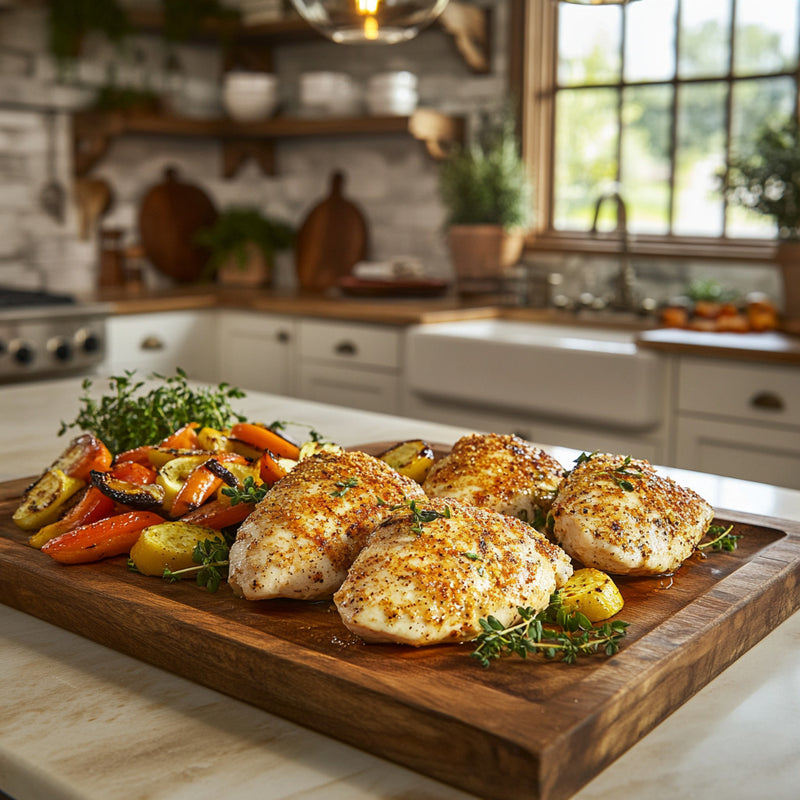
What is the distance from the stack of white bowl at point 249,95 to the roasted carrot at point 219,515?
13.9 ft

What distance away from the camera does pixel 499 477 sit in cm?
119

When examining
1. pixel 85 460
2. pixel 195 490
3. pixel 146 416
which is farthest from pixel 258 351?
pixel 195 490

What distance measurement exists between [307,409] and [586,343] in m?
1.50

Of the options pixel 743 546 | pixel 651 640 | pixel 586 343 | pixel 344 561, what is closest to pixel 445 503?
pixel 344 561

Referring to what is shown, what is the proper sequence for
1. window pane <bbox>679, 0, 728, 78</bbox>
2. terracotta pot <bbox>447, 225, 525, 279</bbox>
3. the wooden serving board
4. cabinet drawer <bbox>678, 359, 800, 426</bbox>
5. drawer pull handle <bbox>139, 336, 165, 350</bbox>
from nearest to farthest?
the wooden serving board, cabinet drawer <bbox>678, 359, 800, 426</bbox>, window pane <bbox>679, 0, 728, 78</bbox>, drawer pull handle <bbox>139, 336, 165, 350</bbox>, terracotta pot <bbox>447, 225, 525, 279</bbox>

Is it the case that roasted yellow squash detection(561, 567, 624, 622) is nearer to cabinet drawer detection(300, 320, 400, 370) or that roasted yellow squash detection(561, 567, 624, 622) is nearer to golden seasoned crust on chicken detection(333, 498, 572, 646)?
golden seasoned crust on chicken detection(333, 498, 572, 646)

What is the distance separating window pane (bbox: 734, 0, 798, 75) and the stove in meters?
2.65

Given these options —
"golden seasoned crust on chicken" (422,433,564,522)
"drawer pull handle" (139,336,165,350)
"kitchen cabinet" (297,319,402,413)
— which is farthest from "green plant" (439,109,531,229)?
"golden seasoned crust on chicken" (422,433,564,522)

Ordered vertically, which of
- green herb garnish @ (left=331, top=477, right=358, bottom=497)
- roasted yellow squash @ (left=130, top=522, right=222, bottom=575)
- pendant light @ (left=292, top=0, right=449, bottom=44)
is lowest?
roasted yellow squash @ (left=130, top=522, right=222, bottom=575)

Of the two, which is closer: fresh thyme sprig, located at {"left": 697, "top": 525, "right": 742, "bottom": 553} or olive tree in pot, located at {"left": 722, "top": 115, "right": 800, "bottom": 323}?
fresh thyme sprig, located at {"left": 697, "top": 525, "right": 742, "bottom": 553}

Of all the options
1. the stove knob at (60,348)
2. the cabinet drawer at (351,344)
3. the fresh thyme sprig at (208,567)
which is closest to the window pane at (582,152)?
the cabinet drawer at (351,344)

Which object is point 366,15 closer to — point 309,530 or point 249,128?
point 309,530

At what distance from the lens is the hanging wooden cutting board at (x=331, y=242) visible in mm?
5102

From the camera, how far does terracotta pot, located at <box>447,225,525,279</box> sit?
14.4 feet
